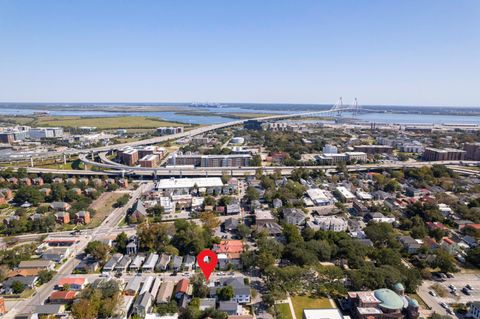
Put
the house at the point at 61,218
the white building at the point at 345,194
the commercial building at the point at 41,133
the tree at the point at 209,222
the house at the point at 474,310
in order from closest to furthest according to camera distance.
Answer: the house at the point at 474,310, the tree at the point at 209,222, the house at the point at 61,218, the white building at the point at 345,194, the commercial building at the point at 41,133

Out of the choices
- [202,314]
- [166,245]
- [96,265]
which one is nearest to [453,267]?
[202,314]

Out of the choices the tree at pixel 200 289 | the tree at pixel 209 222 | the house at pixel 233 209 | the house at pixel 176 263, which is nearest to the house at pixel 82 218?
the tree at pixel 209 222

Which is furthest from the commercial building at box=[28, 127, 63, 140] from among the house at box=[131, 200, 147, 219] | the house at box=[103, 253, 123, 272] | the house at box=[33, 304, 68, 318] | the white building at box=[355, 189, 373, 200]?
the white building at box=[355, 189, 373, 200]

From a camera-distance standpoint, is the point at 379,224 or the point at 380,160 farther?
the point at 380,160

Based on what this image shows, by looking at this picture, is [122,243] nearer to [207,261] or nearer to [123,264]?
[123,264]

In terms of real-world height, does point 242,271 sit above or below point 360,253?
below

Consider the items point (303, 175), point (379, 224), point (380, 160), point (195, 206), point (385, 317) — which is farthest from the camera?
point (380, 160)

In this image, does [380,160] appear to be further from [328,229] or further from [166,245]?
[166,245]

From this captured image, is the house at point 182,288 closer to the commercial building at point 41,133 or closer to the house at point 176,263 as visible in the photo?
the house at point 176,263
